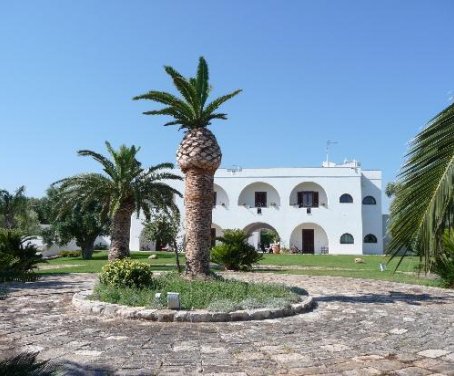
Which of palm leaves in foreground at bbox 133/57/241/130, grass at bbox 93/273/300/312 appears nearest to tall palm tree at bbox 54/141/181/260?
palm leaves in foreground at bbox 133/57/241/130

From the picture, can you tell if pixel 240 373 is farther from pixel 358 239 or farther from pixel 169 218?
pixel 358 239

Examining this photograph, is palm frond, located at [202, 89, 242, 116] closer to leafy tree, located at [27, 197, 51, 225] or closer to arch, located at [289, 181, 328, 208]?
leafy tree, located at [27, 197, 51, 225]

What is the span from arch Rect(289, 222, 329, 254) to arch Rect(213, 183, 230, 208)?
6295mm

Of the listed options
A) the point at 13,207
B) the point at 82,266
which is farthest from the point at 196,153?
the point at 13,207

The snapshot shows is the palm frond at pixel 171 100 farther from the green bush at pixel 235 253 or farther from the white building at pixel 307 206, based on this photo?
the white building at pixel 307 206

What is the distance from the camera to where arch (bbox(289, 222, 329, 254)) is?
1506 inches

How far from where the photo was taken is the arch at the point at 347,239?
120 ft

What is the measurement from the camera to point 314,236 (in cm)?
3878

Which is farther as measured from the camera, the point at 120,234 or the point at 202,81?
the point at 120,234

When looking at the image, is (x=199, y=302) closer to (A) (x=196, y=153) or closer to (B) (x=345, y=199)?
(A) (x=196, y=153)

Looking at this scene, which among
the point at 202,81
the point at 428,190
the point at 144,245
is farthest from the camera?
the point at 144,245

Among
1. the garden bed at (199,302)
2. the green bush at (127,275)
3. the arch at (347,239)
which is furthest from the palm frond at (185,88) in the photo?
the arch at (347,239)

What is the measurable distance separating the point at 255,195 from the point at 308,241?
6.13 metres

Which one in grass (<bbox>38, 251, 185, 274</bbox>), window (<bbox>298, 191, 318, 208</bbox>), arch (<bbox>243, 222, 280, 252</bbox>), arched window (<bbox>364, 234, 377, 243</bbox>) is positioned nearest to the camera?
grass (<bbox>38, 251, 185, 274</bbox>)
